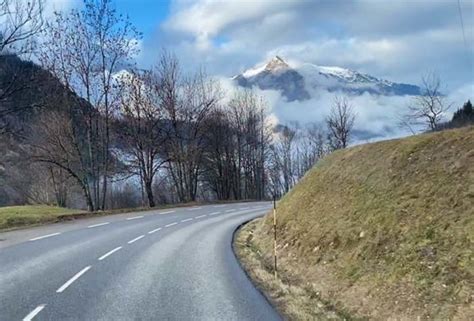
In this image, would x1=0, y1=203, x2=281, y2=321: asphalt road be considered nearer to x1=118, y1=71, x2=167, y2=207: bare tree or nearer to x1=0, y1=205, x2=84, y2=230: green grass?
x1=0, y1=205, x2=84, y2=230: green grass

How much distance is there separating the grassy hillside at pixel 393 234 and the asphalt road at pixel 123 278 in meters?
1.58

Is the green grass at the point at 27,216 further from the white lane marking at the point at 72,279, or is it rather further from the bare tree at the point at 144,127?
the bare tree at the point at 144,127

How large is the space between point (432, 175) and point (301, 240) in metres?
4.39

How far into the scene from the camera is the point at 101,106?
4209 centimetres

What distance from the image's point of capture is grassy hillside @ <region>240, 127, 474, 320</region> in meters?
8.52

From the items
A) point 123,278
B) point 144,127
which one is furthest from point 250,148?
point 123,278

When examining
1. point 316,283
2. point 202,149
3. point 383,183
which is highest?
point 202,149

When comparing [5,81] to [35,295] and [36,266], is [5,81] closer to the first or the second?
[36,266]

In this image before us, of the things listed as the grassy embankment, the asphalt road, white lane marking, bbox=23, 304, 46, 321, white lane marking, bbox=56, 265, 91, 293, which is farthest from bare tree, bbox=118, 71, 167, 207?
white lane marking, bbox=23, 304, 46, 321

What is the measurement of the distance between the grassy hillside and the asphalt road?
5.20 feet

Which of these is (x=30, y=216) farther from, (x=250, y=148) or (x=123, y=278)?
(x=250, y=148)

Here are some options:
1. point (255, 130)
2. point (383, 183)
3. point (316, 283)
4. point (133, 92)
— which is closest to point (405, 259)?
point (316, 283)

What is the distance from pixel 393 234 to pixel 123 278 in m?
5.44

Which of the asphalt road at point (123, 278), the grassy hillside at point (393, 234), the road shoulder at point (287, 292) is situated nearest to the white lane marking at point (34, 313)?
the asphalt road at point (123, 278)
